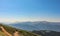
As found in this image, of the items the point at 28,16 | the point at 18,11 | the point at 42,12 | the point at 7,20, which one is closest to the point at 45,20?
the point at 42,12

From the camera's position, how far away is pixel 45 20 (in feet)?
7.03

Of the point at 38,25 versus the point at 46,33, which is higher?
the point at 38,25

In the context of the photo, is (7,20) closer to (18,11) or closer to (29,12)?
(18,11)

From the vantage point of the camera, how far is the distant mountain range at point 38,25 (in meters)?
2.11

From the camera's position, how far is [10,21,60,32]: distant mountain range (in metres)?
2.11

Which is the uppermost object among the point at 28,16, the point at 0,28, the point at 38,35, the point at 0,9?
the point at 0,9

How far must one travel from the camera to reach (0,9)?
2107mm

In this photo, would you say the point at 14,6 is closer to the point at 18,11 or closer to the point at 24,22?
the point at 18,11

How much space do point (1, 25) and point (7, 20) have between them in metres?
0.12

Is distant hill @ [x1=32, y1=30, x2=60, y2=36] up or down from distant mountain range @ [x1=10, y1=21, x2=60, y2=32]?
down

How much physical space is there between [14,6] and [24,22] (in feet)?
0.95

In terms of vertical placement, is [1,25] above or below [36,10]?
below

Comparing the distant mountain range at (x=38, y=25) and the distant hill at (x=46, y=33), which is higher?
the distant mountain range at (x=38, y=25)

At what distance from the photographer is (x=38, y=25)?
7.05 ft
